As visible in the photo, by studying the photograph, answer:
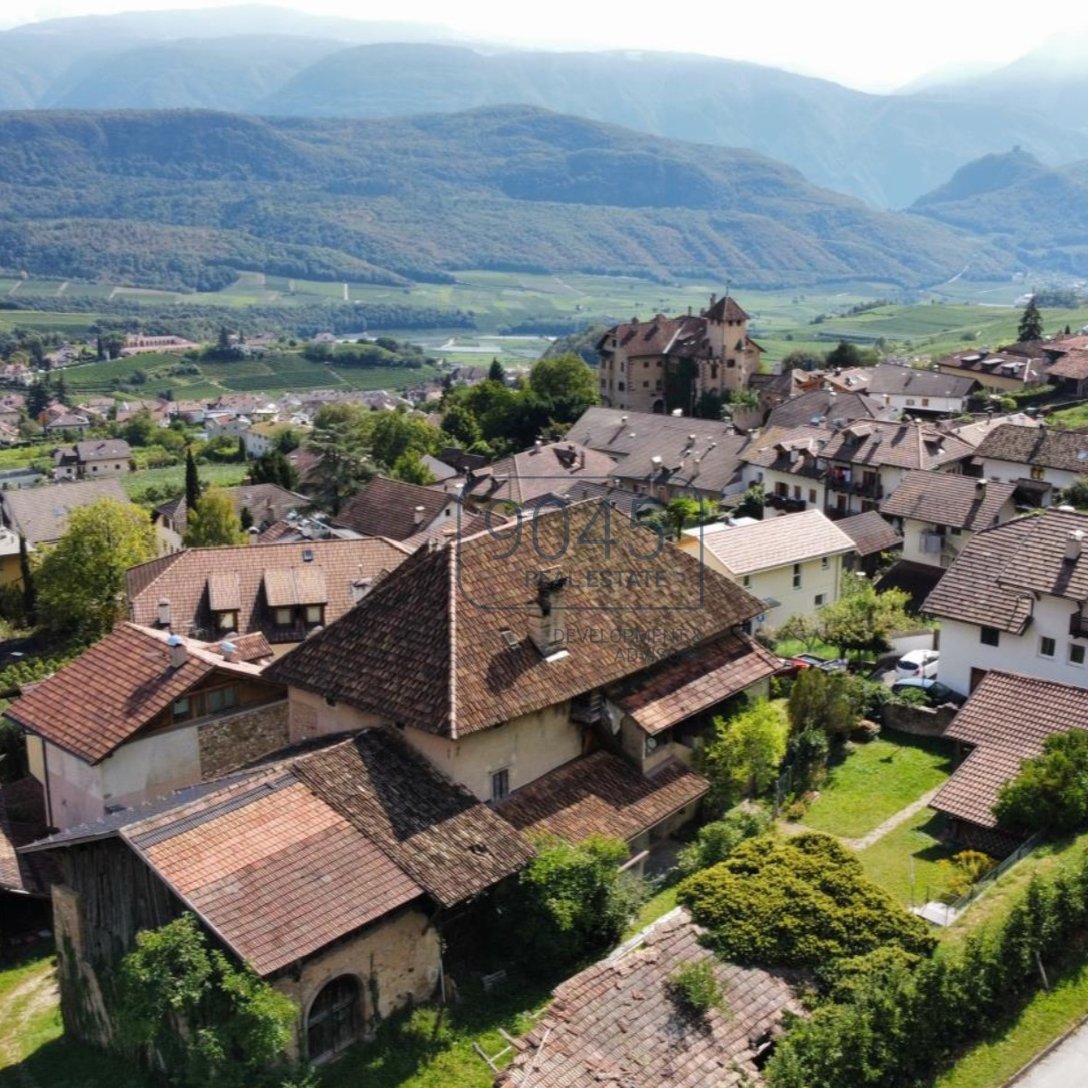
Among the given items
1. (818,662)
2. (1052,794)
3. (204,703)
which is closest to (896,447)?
(818,662)

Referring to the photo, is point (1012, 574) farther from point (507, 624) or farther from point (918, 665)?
point (507, 624)

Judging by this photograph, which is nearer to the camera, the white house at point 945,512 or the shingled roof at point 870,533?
the white house at point 945,512

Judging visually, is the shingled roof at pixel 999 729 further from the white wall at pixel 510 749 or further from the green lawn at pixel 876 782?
the white wall at pixel 510 749

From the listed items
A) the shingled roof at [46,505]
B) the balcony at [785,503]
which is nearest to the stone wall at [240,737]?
the balcony at [785,503]

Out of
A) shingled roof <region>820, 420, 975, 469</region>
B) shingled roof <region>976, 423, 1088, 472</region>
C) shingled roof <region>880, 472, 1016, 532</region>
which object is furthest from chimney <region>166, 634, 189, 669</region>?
shingled roof <region>976, 423, 1088, 472</region>

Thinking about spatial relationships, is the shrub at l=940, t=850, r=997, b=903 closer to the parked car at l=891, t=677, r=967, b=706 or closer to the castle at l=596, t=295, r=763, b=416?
the parked car at l=891, t=677, r=967, b=706

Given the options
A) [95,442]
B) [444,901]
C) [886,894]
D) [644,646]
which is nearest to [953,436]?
[644,646]

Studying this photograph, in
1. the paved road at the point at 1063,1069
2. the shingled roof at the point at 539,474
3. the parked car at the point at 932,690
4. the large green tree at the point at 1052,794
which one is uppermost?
the large green tree at the point at 1052,794
